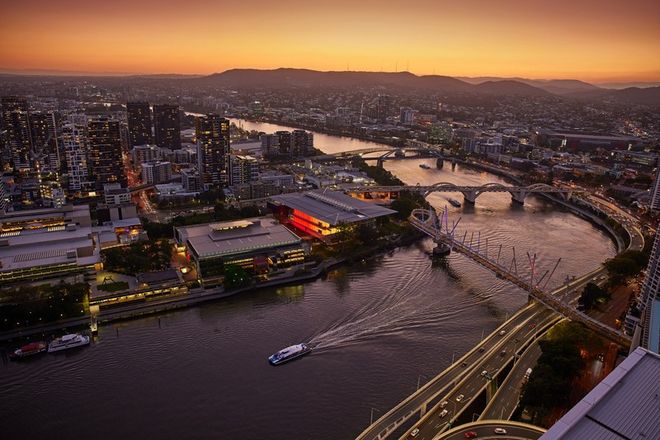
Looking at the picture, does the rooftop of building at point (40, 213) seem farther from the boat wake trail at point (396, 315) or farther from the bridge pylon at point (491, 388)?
the bridge pylon at point (491, 388)

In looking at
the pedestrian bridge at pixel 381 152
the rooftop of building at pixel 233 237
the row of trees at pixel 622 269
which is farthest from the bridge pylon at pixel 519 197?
the rooftop of building at pixel 233 237

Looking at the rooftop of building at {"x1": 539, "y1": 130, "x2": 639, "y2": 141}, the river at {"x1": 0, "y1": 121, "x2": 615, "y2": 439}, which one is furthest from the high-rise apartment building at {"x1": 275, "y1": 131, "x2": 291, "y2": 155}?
the rooftop of building at {"x1": 539, "y1": 130, "x2": 639, "y2": 141}

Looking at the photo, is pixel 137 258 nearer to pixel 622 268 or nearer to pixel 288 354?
pixel 288 354

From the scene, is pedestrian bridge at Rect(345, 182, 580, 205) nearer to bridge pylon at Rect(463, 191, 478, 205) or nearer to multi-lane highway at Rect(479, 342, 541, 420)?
bridge pylon at Rect(463, 191, 478, 205)

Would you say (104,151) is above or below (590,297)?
above

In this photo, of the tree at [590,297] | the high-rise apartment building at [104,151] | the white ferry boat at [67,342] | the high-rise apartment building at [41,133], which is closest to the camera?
the white ferry boat at [67,342]

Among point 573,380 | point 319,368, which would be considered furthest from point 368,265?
point 573,380

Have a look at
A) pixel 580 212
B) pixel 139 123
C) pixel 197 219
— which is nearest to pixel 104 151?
pixel 197 219
